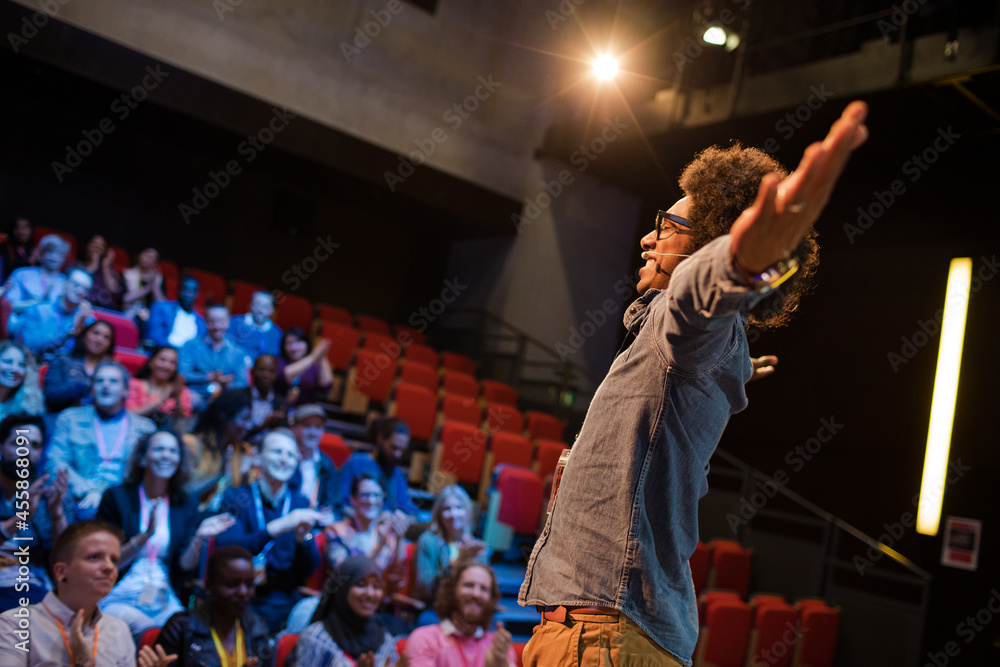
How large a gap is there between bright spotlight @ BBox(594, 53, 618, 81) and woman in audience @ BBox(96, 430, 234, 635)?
352 cm

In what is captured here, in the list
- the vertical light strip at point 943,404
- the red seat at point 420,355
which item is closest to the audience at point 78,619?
the red seat at point 420,355

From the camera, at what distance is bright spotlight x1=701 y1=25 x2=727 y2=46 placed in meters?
4.87

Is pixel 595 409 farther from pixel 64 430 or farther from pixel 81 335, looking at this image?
pixel 81 335

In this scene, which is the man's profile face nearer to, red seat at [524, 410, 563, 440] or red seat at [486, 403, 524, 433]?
red seat at [486, 403, 524, 433]

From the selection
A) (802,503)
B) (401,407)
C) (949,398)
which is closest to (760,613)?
(802,503)

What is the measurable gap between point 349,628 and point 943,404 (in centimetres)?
349

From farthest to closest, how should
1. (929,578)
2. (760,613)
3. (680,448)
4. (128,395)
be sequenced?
(929,578)
(760,613)
(128,395)
(680,448)

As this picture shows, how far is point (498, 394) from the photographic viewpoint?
220 inches

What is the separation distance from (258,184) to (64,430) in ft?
14.8

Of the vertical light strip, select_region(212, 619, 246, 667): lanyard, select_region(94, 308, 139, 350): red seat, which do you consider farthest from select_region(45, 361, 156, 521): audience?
the vertical light strip

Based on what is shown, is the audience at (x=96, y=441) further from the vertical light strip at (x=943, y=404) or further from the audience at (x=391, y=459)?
the vertical light strip at (x=943, y=404)

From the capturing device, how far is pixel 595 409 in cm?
93

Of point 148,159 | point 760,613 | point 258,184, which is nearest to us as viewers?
point 760,613

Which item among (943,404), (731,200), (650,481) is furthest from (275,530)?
(943,404)
